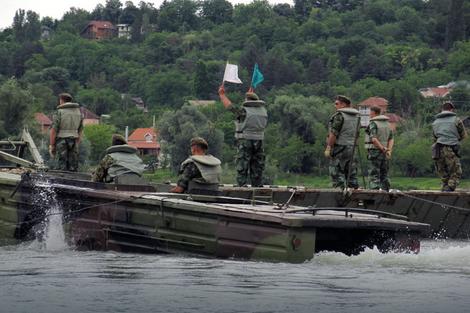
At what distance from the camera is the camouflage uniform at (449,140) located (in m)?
31.8

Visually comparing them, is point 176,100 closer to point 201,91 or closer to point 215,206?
point 201,91

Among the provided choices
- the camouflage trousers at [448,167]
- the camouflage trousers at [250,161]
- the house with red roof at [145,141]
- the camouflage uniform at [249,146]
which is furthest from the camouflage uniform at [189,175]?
the house with red roof at [145,141]

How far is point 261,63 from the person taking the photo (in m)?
177

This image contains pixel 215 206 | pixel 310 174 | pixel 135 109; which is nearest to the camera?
pixel 215 206

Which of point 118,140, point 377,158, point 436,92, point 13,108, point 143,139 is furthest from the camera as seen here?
point 436,92

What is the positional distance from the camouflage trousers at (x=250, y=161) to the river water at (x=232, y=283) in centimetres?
698

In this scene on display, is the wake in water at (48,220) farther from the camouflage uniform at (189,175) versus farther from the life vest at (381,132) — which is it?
the life vest at (381,132)

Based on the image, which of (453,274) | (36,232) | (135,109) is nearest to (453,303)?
(453,274)

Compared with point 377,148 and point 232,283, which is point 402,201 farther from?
point 232,283

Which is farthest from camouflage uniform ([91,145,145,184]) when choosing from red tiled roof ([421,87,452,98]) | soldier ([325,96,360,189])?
red tiled roof ([421,87,452,98])

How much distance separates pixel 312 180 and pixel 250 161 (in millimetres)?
67305

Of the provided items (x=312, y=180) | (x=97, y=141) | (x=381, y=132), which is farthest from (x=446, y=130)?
(x=97, y=141)

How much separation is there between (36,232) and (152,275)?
4.98 metres

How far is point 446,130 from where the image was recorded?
3192cm
